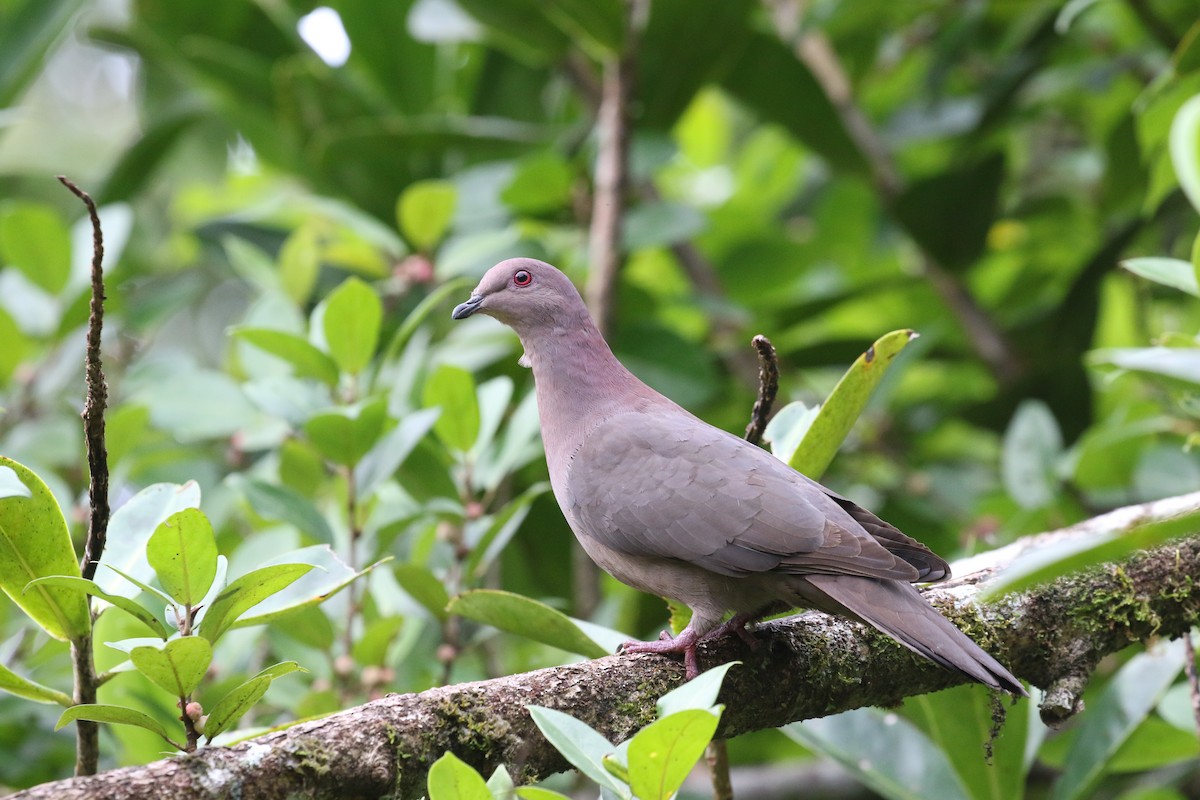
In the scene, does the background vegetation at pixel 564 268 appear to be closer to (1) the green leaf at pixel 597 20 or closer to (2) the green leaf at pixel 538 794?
(1) the green leaf at pixel 597 20

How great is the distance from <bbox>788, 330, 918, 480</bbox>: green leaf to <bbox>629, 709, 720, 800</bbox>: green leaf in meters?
1.06

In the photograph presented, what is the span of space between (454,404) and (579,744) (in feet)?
4.97

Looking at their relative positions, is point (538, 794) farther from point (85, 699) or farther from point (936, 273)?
point (936, 273)

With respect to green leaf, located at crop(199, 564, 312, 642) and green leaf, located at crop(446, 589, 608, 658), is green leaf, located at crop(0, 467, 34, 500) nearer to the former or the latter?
green leaf, located at crop(199, 564, 312, 642)

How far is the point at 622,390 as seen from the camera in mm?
3328

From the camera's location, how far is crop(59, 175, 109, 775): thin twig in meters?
1.84

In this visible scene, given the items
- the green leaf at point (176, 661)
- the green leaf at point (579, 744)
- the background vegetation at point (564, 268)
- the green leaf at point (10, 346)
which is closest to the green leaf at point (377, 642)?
the background vegetation at point (564, 268)

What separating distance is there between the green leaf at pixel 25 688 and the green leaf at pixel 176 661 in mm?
205

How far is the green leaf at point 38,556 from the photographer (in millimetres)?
2002

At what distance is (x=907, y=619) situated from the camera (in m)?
2.36

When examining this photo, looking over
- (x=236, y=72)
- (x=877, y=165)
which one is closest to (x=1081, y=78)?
(x=877, y=165)

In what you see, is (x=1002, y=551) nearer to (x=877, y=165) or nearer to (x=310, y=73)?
(x=877, y=165)

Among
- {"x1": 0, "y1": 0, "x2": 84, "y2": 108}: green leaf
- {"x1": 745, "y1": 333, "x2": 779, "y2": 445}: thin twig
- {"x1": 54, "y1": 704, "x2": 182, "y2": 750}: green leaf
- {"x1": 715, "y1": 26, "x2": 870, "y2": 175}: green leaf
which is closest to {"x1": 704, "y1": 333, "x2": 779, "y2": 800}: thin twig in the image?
{"x1": 745, "y1": 333, "x2": 779, "y2": 445}: thin twig

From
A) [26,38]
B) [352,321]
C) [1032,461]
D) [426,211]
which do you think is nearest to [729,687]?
[352,321]
